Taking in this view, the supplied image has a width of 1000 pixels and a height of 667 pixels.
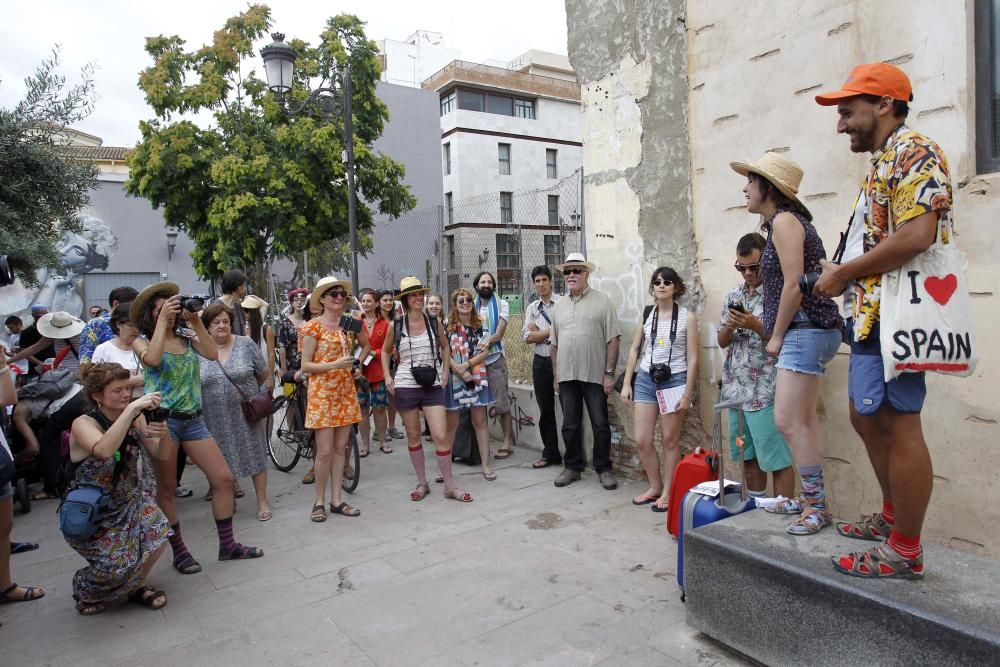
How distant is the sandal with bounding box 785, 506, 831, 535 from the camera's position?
2934mm

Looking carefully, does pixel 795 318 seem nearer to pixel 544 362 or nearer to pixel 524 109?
pixel 544 362

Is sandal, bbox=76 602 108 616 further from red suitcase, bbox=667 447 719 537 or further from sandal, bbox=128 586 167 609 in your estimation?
red suitcase, bbox=667 447 719 537

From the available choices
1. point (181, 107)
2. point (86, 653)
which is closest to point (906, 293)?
point (86, 653)

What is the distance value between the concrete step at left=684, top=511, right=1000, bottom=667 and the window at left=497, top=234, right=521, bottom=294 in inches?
291

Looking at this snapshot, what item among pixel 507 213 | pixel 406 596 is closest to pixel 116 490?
pixel 406 596

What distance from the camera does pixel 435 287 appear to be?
30.8 ft

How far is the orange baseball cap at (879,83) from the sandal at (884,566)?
5.70 ft

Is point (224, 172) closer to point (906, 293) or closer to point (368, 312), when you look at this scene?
point (368, 312)

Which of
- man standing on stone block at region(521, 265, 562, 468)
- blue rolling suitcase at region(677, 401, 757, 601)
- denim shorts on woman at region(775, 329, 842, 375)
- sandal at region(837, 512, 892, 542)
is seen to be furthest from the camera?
man standing on stone block at region(521, 265, 562, 468)

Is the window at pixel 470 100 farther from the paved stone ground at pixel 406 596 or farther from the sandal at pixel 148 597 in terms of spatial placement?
the sandal at pixel 148 597

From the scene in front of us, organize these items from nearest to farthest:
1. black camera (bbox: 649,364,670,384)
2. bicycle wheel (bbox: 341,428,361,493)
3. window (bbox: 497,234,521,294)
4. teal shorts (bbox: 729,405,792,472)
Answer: teal shorts (bbox: 729,405,792,472)
black camera (bbox: 649,364,670,384)
bicycle wheel (bbox: 341,428,361,493)
window (bbox: 497,234,521,294)

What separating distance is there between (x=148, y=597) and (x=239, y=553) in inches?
28.1

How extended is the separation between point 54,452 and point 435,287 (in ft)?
16.3

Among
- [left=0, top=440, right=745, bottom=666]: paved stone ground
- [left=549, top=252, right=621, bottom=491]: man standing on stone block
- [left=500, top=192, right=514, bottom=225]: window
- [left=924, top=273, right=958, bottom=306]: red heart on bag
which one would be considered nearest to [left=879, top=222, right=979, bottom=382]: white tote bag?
[left=924, top=273, right=958, bottom=306]: red heart on bag
